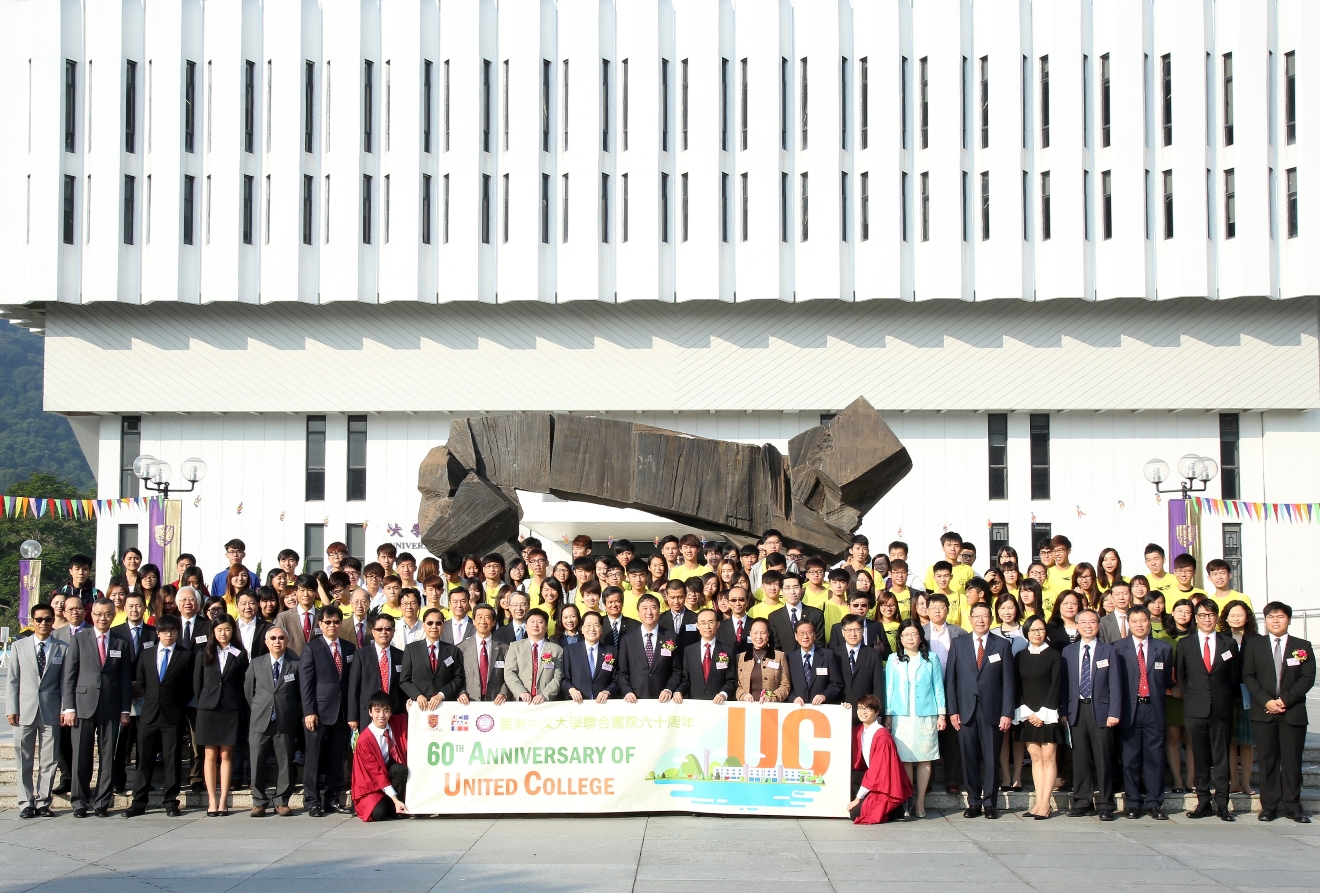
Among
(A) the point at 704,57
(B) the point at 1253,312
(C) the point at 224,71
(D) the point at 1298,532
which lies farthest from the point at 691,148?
(D) the point at 1298,532

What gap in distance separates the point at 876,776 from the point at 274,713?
3932 millimetres

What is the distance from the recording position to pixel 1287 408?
27391 mm

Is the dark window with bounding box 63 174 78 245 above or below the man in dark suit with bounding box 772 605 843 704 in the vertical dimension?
above

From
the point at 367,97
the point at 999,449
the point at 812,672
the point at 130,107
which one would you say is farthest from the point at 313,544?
the point at 812,672

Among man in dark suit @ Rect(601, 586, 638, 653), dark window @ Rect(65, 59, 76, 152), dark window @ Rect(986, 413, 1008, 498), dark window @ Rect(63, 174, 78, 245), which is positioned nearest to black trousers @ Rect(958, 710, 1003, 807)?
man in dark suit @ Rect(601, 586, 638, 653)

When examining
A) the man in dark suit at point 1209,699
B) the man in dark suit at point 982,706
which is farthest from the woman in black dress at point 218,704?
the man in dark suit at point 1209,699

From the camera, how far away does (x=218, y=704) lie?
8.07 m

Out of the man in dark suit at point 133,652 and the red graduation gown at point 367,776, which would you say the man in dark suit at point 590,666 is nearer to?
the red graduation gown at point 367,776

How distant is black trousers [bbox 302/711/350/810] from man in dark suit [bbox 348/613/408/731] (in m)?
0.12

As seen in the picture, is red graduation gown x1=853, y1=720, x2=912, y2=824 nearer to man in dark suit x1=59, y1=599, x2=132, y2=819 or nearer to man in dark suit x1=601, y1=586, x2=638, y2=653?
man in dark suit x1=601, y1=586, x2=638, y2=653

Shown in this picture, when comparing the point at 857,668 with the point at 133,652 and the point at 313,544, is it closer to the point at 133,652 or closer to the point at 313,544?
the point at 133,652

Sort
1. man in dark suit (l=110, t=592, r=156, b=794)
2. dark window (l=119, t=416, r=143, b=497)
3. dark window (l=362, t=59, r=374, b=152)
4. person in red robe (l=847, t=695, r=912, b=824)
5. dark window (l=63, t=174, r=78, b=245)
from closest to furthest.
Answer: person in red robe (l=847, t=695, r=912, b=824) → man in dark suit (l=110, t=592, r=156, b=794) → dark window (l=63, t=174, r=78, b=245) → dark window (l=362, t=59, r=374, b=152) → dark window (l=119, t=416, r=143, b=497)

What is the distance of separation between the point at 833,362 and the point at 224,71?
1493 centimetres

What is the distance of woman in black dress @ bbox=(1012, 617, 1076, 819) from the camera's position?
7852mm
